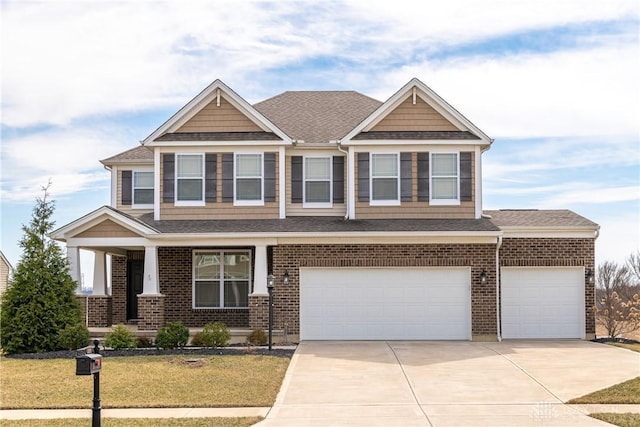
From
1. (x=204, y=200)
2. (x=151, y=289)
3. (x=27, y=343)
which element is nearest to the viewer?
(x=27, y=343)

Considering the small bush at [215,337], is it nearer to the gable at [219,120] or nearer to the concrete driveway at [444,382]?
the concrete driveway at [444,382]

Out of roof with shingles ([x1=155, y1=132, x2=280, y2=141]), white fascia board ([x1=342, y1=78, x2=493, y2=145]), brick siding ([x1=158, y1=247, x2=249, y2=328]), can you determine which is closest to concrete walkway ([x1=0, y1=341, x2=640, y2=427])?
brick siding ([x1=158, y1=247, x2=249, y2=328])

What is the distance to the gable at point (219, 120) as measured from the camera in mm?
23766

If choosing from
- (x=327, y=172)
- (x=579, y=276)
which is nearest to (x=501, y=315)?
(x=579, y=276)

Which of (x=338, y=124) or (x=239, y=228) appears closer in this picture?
(x=239, y=228)

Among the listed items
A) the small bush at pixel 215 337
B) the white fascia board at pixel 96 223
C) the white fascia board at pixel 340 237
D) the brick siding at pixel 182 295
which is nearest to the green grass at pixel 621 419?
the white fascia board at pixel 340 237

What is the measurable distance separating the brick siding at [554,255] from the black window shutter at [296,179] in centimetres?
616

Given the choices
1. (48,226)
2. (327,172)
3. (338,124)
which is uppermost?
(338,124)

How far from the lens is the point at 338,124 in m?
25.7

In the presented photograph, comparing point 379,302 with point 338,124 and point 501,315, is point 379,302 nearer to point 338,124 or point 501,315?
point 501,315

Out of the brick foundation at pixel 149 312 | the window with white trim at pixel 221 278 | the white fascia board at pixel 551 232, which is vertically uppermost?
the white fascia board at pixel 551 232

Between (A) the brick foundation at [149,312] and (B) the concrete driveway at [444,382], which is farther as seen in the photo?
(A) the brick foundation at [149,312]

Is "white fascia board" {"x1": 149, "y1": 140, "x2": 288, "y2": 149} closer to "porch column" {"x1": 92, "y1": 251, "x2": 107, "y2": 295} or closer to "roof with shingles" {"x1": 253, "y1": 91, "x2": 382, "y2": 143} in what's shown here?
"roof with shingles" {"x1": 253, "y1": 91, "x2": 382, "y2": 143}

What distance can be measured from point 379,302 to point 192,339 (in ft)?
17.1
